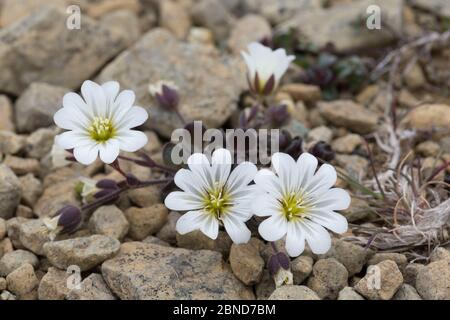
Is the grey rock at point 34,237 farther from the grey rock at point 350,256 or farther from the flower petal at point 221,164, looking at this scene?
the grey rock at point 350,256

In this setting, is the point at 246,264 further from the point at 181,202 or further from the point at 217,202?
the point at 181,202

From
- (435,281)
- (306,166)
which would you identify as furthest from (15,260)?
(435,281)

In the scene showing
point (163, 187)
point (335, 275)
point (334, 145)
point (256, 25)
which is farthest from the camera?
point (256, 25)

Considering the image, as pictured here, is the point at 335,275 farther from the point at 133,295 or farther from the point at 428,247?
the point at 133,295

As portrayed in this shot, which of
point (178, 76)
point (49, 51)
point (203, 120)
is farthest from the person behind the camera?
point (49, 51)

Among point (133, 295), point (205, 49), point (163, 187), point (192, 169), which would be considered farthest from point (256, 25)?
point (133, 295)

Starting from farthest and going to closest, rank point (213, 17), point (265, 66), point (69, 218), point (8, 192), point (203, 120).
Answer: point (213, 17) < point (203, 120) < point (265, 66) < point (8, 192) < point (69, 218)
